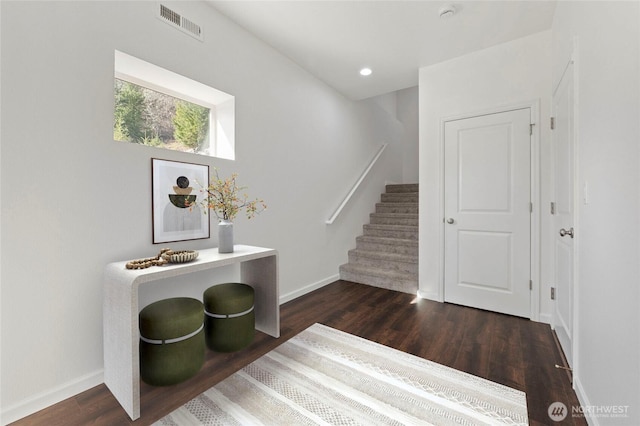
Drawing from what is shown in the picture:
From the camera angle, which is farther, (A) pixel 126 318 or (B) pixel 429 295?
(B) pixel 429 295

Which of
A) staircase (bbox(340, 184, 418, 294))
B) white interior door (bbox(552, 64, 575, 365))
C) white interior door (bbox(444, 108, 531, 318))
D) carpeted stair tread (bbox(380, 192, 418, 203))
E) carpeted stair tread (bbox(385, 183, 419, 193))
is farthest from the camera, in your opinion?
carpeted stair tread (bbox(385, 183, 419, 193))

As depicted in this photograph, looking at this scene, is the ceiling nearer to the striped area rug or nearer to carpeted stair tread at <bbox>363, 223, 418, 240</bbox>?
carpeted stair tread at <bbox>363, 223, 418, 240</bbox>

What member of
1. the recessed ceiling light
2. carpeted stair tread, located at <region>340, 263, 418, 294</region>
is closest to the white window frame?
the recessed ceiling light

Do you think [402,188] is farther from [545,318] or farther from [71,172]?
[71,172]

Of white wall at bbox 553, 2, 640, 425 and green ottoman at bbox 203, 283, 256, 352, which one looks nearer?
white wall at bbox 553, 2, 640, 425

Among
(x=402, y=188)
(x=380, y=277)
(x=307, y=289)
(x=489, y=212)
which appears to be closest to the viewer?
(x=489, y=212)

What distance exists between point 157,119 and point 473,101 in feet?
10.0

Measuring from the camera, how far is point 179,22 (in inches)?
81.9

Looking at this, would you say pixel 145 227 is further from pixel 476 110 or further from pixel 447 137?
pixel 476 110

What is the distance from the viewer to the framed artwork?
197 cm

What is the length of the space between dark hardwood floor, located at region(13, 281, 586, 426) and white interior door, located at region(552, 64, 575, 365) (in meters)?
0.21

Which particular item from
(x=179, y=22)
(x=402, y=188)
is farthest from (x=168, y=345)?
(x=402, y=188)

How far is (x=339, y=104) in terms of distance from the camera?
3.98 m

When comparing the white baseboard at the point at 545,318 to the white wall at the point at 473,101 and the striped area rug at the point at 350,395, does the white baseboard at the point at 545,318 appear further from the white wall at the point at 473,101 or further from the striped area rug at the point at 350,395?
the striped area rug at the point at 350,395
